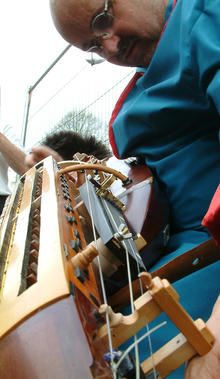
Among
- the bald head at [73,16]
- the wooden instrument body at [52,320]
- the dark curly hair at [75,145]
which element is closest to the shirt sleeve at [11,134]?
the dark curly hair at [75,145]

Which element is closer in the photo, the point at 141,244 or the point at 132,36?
the point at 141,244

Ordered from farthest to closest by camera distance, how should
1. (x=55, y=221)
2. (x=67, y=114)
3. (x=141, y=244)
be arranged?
(x=67, y=114) → (x=141, y=244) → (x=55, y=221)

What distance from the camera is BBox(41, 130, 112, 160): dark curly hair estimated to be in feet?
5.58

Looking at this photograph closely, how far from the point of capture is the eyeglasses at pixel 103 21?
29.0 inches

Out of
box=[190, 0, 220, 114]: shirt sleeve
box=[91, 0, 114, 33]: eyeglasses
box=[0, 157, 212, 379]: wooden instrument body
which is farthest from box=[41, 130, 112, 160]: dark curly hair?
box=[0, 157, 212, 379]: wooden instrument body

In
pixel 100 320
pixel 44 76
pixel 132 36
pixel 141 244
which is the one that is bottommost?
pixel 141 244

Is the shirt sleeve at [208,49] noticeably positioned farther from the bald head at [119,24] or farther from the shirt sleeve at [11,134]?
the shirt sleeve at [11,134]

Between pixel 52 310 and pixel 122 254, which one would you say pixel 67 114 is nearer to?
pixel 122 254

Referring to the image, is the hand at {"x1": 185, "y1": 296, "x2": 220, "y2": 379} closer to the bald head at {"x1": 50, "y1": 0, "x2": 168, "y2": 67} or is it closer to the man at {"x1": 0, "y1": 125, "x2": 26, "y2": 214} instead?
the bald head at {"x1": 50, "y1": 0, "x2": 168, "y2": 67}

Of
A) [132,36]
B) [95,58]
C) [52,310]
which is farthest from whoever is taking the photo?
[95,58]

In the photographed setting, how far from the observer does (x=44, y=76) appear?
343cm

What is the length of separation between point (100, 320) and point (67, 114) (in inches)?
110

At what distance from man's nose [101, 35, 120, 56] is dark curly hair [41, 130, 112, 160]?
91cm

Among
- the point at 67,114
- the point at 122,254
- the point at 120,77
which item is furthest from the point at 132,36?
the point at 67,114
